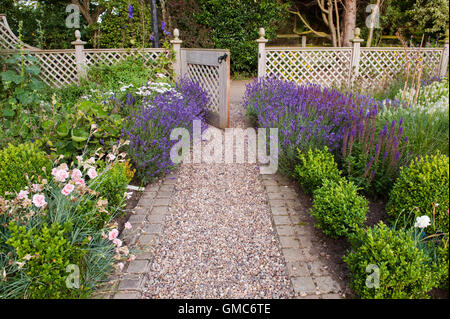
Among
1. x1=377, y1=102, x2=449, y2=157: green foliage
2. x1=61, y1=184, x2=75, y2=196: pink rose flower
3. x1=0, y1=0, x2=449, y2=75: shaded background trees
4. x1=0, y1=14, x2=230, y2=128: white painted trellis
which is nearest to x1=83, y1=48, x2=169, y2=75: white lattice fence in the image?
x1=0, y1=14, x2=230, y2=128: white painted trellis

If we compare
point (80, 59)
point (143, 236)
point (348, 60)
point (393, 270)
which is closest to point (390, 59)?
point (348, 60)

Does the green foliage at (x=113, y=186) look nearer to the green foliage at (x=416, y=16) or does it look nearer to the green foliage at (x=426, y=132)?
the green foliage at (x=426, y=132)

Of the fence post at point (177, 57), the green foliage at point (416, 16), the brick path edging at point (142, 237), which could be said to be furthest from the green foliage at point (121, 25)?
the green foliage at point (416, 16)

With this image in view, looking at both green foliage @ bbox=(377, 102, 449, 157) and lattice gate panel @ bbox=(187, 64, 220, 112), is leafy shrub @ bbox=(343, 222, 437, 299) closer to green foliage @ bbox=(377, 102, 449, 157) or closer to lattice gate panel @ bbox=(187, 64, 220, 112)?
green foliage @ bbox=(377, 102, 449, 157)

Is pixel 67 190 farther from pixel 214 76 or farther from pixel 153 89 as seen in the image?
pixel 214 76

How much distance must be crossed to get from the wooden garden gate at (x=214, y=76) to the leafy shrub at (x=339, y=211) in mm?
3058

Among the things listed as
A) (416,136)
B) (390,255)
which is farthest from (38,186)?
(416,136)

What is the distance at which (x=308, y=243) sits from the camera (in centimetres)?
260

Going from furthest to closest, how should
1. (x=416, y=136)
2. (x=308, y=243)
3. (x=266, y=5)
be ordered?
(x=266, y=5), (x=416, y=136), (x=308, y=243)

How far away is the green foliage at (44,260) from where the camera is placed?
1824mm

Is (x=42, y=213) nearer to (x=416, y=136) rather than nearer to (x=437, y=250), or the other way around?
(x=437, y=250)

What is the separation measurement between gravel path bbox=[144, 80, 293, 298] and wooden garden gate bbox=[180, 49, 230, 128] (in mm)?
1745

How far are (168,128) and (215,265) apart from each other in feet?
6.18

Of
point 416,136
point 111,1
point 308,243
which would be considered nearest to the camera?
point 308,243
